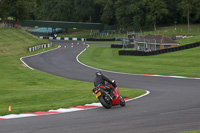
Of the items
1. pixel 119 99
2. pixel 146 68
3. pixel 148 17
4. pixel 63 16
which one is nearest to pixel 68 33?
pixel 63 16

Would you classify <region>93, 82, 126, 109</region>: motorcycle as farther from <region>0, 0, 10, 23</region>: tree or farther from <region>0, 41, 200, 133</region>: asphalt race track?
<region>0, 0, 10, 23</region>: tree

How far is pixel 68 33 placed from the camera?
127625 millimetres

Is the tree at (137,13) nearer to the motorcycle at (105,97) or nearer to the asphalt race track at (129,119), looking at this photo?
the asphalt race track at (129,119)

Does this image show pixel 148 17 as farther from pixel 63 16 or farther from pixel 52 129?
pixel 52 129

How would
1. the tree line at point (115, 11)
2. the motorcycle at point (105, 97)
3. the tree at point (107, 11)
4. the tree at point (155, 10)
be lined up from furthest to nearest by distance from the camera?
the tree at point (107, 11), the tree at point (155, 10), the tree line at point (115, 11), the motorcycle at point (105, 97)

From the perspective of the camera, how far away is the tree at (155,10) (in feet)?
359

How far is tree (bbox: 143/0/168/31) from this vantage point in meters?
109

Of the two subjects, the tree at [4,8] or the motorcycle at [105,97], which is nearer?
the motorcycle at [105,97]

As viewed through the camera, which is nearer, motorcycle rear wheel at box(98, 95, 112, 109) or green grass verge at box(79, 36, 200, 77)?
motorcycle rear wheel at box(98, 95, 112, 109)

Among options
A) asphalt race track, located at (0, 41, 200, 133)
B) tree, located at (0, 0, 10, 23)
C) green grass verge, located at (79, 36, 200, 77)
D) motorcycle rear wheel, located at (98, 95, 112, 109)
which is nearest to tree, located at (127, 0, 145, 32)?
tree, located at (0, 0, 10, 23)

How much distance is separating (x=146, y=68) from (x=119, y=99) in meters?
21.1

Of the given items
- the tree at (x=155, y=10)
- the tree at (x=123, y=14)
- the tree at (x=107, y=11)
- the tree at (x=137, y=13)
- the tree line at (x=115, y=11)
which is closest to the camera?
the tree line at (x=115, y=11)

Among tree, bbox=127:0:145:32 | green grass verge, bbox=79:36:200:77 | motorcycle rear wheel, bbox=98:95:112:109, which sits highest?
tree, bbox=127:0:145:32

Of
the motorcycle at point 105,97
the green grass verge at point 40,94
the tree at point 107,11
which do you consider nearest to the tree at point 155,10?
the tree at point 107,11
